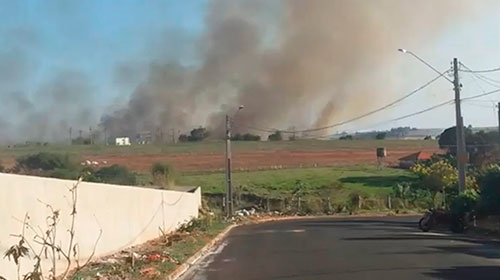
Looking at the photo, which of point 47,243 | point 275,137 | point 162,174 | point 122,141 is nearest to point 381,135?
point 275,137

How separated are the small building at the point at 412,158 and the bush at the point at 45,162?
140ft

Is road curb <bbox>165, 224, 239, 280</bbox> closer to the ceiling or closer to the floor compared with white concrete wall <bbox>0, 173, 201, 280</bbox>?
closer to the floor

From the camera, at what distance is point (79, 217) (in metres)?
16.5

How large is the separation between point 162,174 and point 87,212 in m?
38.8

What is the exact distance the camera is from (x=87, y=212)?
1723cm

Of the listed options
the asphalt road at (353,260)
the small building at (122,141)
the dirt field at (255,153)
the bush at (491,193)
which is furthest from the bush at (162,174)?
the asphalt road at (353,260)

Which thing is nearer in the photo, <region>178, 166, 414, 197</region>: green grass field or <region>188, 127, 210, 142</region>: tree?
<region>178, 166, 414, 197</region>: green grass field

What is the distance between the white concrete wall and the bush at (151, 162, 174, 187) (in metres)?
20.7

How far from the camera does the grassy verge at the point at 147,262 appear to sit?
49.6 ft

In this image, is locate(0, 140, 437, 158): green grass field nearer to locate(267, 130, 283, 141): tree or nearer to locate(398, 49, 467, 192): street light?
locate(267, 130, 283, 141): tree

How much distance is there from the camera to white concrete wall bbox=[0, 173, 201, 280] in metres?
Result: 12.0

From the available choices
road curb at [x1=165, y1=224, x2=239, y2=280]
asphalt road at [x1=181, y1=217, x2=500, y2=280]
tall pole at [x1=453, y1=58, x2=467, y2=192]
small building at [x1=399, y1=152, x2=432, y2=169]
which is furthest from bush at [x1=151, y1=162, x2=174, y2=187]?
small building at [x1=399, y1=152, x2=432, y2=169]

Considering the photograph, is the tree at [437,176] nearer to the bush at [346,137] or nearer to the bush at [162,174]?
Answer: the bush at [162,174]

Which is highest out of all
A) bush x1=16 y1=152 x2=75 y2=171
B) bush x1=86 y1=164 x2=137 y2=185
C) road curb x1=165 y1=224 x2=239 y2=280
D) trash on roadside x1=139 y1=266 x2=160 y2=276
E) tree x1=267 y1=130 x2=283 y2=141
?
tree x1=267 y1=130 x2=283 y2=141
